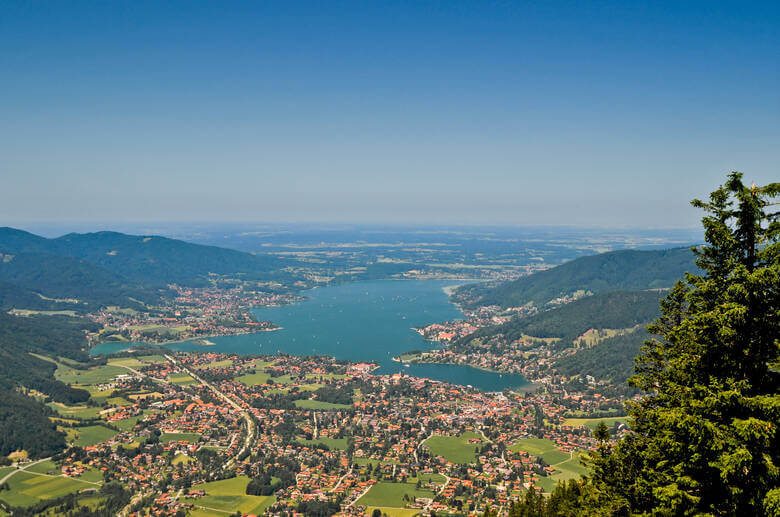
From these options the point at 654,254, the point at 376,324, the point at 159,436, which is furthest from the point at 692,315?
the point at 654,254

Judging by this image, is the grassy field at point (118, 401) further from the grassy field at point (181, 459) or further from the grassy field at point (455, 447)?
the grassy field at point (455, 447)

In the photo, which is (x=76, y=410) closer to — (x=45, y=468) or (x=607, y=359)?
(x=45, y=468)

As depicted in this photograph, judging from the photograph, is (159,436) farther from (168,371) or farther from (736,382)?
(736,382)

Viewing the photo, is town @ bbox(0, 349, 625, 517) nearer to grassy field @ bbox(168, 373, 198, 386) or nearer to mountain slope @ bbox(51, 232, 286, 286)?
grassy field @ bbox(168, 373, 198, 386)

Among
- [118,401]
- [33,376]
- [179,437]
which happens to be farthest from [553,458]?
[33,376]

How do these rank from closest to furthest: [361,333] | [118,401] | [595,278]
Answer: [118,401] < [361,333] < [595,278]
